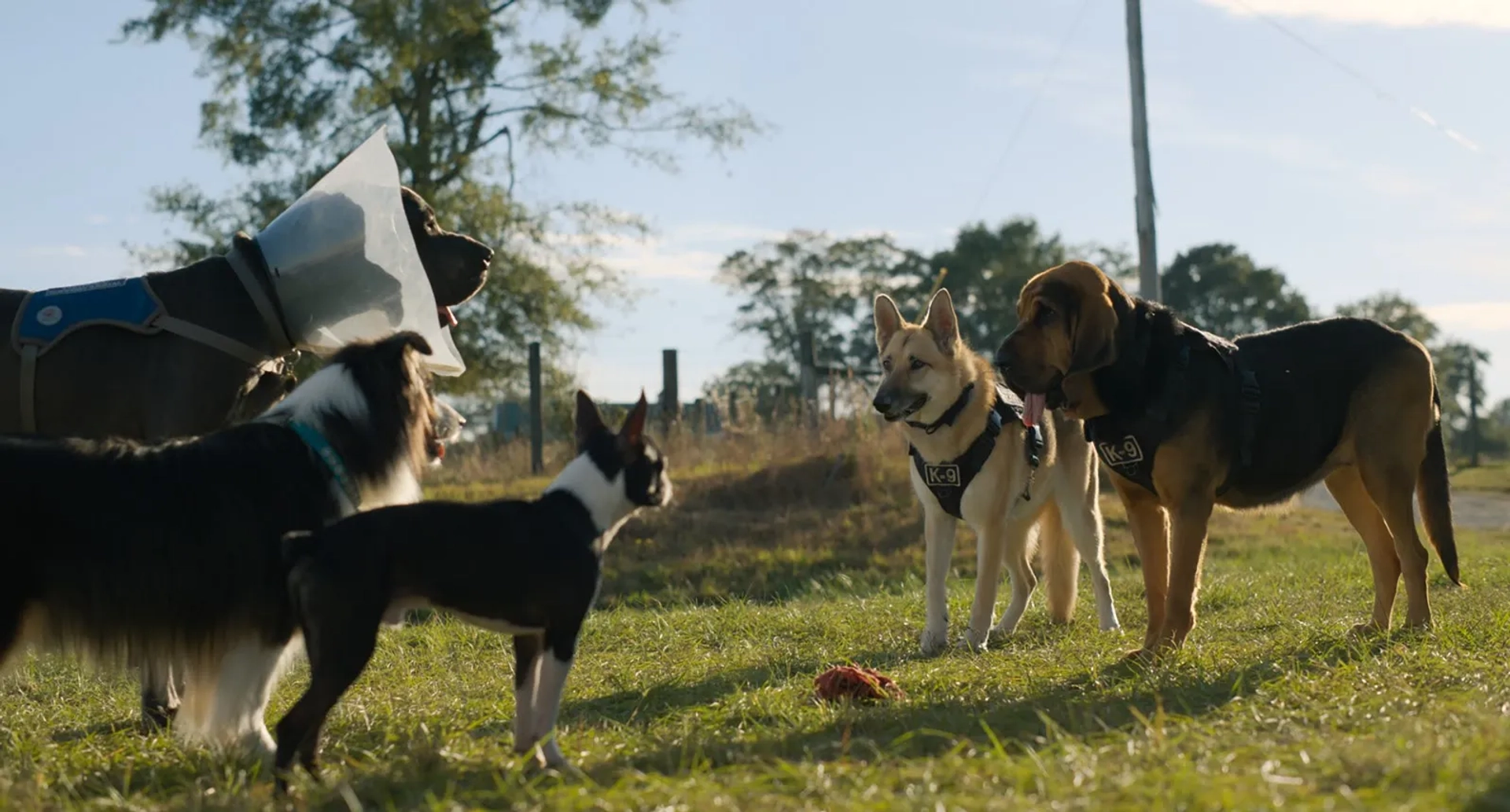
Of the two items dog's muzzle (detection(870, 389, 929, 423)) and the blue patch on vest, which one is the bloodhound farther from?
the blue patch on vest

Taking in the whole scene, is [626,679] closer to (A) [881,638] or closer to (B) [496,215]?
(A) [881,638]

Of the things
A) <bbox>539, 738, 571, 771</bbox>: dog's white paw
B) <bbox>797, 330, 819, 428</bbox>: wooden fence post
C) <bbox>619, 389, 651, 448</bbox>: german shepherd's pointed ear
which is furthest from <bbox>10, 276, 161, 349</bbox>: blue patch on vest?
<bbox>797, 330, 819, 428</bbox>: wooden fence post

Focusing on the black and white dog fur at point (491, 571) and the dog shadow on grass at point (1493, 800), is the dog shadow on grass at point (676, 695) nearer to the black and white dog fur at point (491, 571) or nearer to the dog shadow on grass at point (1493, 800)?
the black and white dog fur at point (491, 571)

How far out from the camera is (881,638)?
26.1 feet

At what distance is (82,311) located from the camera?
5855mm

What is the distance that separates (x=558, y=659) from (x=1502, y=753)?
2.75 meters

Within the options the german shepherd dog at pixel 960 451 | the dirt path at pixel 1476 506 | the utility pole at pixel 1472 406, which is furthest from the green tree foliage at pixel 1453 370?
the german shepherd dog at pixel 960 451

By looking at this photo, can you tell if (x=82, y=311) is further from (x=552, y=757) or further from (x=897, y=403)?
(x=897, y=403)

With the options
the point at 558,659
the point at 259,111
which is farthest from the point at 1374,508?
the point at 259,111

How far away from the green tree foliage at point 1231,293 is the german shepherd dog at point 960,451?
5923 centimetres

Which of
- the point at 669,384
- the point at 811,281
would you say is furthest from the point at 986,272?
the point at 669,384

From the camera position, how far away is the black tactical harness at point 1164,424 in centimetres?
619

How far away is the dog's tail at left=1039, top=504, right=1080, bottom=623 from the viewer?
328 inches

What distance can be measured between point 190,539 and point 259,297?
68.9 inches
